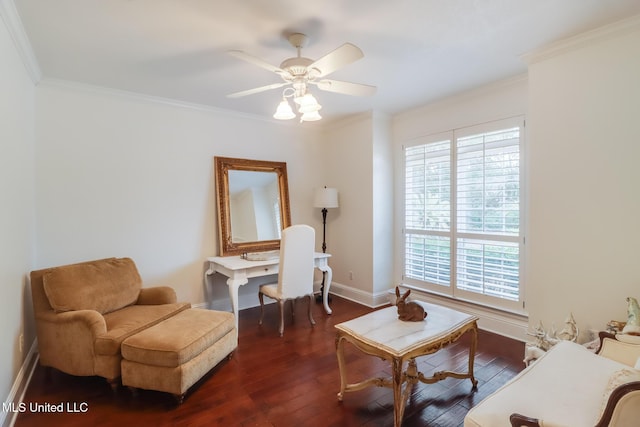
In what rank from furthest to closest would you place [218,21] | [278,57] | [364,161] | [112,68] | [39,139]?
[364,161]
[39,139]
[112,68]
[278,57]
[218,21]

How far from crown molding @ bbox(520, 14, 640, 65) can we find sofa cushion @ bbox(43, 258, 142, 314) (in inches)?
155

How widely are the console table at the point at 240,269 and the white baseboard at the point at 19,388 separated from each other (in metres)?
1.57

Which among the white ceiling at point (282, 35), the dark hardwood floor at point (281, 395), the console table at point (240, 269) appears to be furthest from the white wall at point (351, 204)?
the dark hardwood floor at point (281, 395)

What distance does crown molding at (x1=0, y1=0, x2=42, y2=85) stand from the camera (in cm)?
182

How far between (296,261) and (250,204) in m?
→ 1.19

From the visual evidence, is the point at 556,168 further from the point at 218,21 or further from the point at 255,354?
the point at 255,354

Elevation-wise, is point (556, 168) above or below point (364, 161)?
below

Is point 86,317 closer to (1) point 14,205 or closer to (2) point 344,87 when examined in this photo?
(1) point 14,205

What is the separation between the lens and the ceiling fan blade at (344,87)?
2.26 meters

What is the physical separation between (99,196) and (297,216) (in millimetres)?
2376

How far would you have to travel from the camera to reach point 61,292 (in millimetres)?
2344

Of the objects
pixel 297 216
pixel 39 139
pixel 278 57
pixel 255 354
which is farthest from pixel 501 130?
pixel 39 139

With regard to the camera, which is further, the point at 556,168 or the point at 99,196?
the point at 99,196

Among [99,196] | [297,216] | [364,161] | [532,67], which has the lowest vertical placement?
[297,216]
